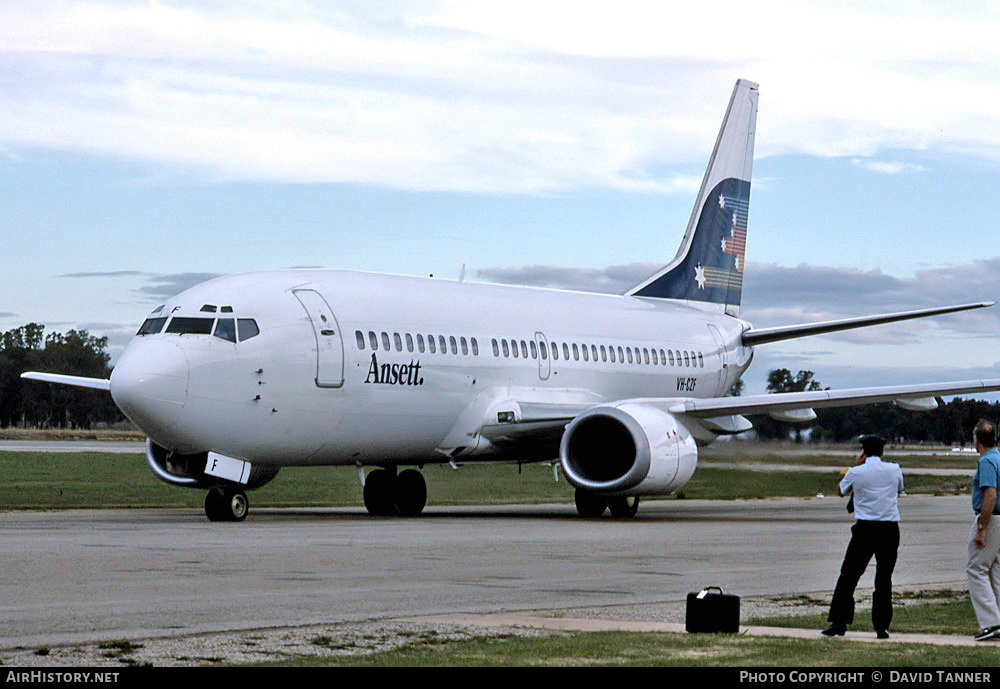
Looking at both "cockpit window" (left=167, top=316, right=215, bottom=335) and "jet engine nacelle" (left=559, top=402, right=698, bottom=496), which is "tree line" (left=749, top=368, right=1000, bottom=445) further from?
"cockpit window" (left=167, top=316, right=215, bottom=335)

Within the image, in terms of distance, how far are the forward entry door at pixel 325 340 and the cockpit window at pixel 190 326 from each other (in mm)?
1791

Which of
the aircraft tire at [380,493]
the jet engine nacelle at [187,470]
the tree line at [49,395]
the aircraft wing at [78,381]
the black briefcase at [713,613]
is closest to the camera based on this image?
the black briefcase at [713,613]

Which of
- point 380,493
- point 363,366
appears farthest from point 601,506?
point 363,366

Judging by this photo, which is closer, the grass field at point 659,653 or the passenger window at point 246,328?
the grass field at point 659,653

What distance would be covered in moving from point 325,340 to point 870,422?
69.8 ft

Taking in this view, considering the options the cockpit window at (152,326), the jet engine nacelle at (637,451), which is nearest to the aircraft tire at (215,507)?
the cockpit window at (152,326)

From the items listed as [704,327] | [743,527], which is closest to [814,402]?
[743,527]

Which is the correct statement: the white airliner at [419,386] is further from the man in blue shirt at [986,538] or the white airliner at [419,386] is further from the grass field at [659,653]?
the man in blue shirt at [986,538]

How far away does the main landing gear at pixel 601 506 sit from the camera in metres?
29.0

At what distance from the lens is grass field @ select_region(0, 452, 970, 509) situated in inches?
1251
